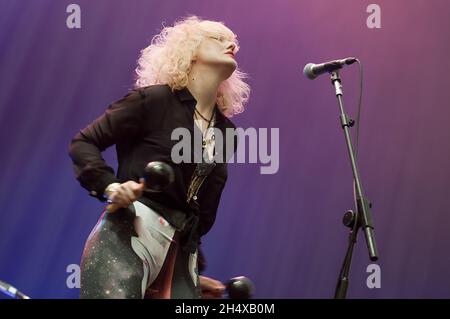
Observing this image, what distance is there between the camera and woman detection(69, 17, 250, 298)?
2090 mm

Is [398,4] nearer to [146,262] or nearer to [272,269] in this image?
[272,269]

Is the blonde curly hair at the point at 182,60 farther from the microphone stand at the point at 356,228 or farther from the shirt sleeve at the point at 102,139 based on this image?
the microphone stand at the point at 356,228

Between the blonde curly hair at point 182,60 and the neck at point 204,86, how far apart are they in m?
0.04

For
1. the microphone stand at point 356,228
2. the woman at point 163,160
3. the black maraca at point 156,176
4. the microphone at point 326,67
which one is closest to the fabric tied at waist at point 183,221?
the woman at point 163,160

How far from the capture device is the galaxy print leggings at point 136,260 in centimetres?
205

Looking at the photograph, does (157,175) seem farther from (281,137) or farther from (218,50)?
(281,137)

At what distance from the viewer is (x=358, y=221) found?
224 centimetres

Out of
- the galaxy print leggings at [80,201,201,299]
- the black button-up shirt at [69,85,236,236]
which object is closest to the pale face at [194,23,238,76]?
the black button-up shirt at [69,85,236,236]

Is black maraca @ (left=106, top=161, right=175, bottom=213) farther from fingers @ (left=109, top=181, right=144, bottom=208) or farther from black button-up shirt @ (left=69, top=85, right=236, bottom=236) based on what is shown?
black button-up shirt @ (left=69, top=85, right=236, bottom=236)

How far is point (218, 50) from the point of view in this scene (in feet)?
8.55

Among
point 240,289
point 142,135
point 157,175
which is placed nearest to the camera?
point 157,175

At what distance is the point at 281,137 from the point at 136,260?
1763mm

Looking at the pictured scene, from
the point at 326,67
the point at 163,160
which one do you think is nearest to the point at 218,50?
the point at 326,67
